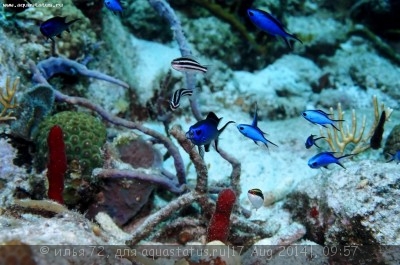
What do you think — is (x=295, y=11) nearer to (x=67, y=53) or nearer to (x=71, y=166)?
(x=67, y=53)

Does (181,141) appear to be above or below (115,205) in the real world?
above

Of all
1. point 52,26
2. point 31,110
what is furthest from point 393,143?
point 31,110

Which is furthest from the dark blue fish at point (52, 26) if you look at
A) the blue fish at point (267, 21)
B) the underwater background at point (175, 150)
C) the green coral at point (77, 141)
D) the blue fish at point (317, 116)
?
the blue fish at point (317, 116)

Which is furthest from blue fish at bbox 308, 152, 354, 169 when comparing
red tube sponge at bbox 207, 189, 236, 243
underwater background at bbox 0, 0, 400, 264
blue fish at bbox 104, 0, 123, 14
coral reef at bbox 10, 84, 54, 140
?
coral reef at bbox 10, 84, 54, 140

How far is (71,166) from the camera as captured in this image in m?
3.66

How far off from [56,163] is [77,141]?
56 centimetres

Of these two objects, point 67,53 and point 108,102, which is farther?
point 108,102

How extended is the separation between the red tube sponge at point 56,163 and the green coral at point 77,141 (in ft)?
1.31

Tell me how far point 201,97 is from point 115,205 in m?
3.17

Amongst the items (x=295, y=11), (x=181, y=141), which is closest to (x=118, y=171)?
(x=181, y=141)

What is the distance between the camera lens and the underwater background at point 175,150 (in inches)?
115

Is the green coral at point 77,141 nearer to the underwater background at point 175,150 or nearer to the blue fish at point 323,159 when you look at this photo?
the underwater background at point 175,150

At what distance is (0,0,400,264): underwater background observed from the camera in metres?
2.93
